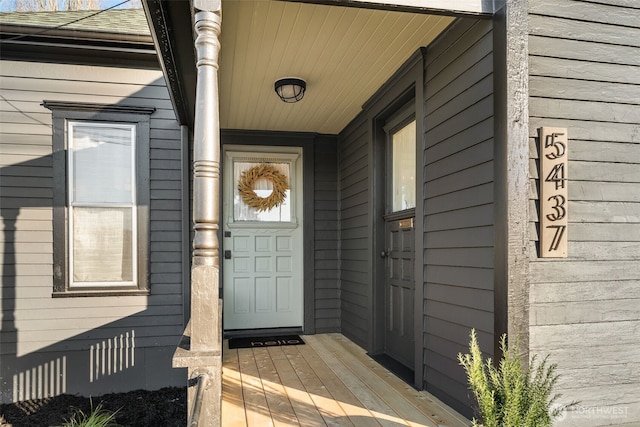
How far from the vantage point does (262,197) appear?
4.94m

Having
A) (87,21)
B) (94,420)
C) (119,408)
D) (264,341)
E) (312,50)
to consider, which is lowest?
(119,408)

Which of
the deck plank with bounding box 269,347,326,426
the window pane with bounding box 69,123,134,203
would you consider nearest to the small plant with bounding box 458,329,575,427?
the deck plank with bounding box 269,347,326,426

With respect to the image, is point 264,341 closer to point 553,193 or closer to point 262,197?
point 262,197

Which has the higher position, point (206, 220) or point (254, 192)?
point (254, 192)

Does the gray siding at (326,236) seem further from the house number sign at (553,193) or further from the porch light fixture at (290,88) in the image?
the house number sign at (553,193)

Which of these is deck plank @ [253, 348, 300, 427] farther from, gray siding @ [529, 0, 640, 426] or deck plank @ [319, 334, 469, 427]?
gray siding @ [529, 0, 640, 426]

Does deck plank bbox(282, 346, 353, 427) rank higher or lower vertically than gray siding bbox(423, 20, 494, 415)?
lower

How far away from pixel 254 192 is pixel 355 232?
4.21 feet

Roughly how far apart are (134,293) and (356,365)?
2.21 metres

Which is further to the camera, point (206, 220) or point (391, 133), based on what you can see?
point (391, 133)

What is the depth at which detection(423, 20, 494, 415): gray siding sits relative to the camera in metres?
2.27

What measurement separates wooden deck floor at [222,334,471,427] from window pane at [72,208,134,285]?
1362 mm

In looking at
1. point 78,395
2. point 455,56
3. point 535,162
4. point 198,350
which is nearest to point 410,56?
point 455,56

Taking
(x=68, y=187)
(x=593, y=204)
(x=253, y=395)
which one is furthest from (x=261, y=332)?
(x=593, y=204)
